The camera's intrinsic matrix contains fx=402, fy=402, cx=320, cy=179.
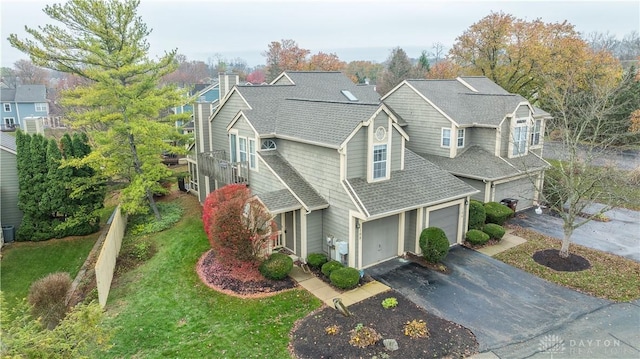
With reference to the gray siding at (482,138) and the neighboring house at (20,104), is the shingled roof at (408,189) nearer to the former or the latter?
the gray siding at (482,138)

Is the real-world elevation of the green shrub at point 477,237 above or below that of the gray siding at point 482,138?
below

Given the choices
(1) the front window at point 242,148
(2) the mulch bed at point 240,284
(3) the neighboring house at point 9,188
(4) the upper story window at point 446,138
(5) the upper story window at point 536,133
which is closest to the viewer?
(2) the mulch bed at point 240,284

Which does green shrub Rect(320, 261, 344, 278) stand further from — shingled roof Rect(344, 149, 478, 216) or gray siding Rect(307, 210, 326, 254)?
shingled roof Rect(344, 149, 478, 216)

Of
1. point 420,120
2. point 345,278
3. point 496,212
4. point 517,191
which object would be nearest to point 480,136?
point 420,120

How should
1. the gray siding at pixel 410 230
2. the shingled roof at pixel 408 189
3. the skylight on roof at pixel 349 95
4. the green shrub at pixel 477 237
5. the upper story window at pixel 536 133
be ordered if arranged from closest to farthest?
the shingled roof at pixel 408 189 → the gray siding at pixel 410 230 → the green shrub at pixel 477 237 → the upper story window at pixel 536 133 → the skylight on roof at pixel 349 95

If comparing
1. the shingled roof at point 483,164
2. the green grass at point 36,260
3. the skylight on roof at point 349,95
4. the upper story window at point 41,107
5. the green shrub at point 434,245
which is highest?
the skylight on roof at point 349,95

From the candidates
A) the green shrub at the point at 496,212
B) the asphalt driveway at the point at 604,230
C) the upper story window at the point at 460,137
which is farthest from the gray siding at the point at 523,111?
the green shrub at the point at 496,212

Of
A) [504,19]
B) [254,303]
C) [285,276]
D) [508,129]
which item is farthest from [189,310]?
[504,19]

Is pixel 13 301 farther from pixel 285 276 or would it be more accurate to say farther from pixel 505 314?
pixel 505 314
